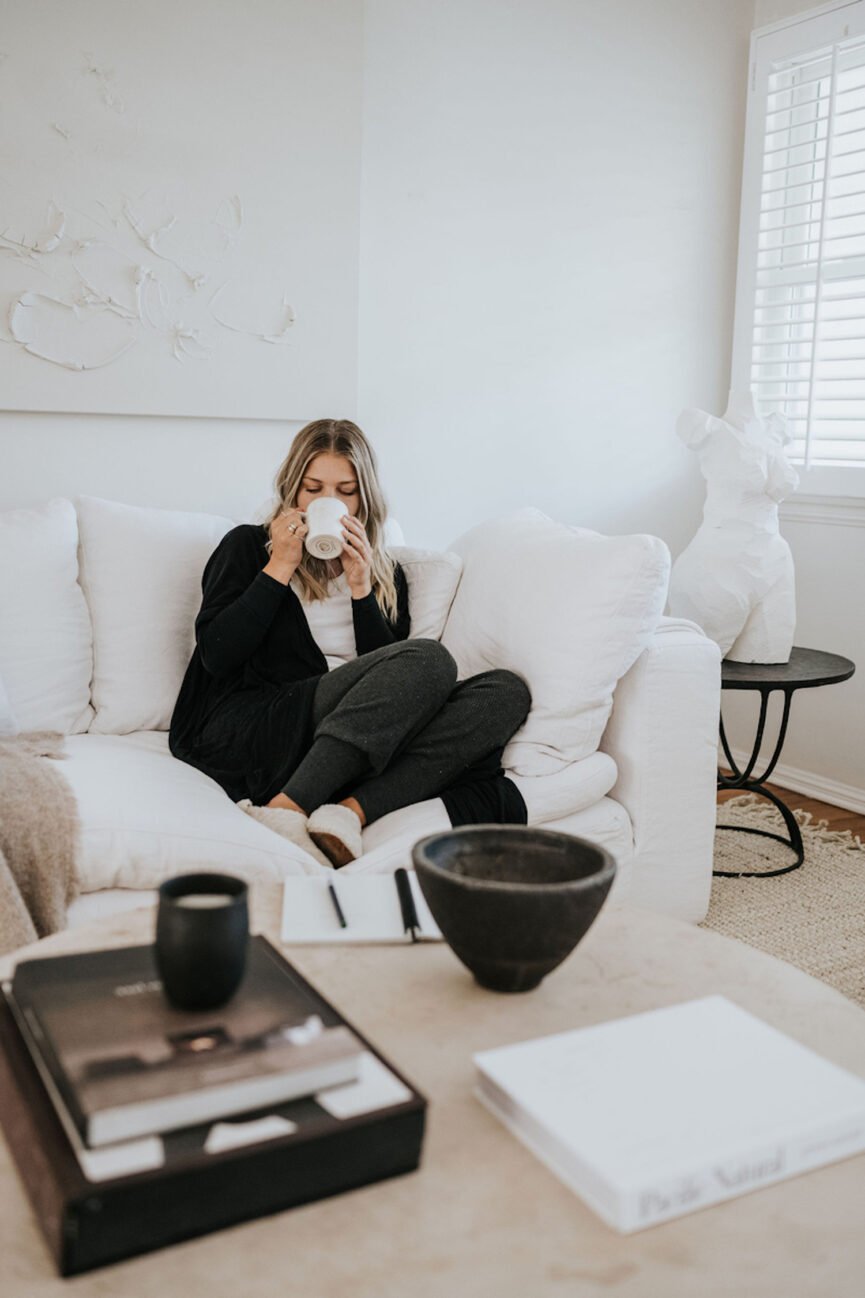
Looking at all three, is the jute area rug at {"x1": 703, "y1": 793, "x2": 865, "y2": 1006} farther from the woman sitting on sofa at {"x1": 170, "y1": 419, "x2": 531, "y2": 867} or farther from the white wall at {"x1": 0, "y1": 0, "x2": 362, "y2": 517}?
the white wall at {"x1": 0, "y1": 0, "x2": 362, "y2": 517}

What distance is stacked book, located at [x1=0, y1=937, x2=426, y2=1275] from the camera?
0.67 m

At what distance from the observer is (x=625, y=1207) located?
27.9 inches

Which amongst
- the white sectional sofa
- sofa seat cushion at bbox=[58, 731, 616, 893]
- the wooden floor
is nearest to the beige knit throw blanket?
sofa seat cushion at bbox=[58, 731, 616, 893]

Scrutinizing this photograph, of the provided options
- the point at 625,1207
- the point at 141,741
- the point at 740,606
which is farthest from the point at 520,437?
the point at 625,1207

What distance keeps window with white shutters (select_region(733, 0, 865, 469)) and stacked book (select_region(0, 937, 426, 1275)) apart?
9.38 feet

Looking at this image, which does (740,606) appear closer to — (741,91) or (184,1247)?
(741,91)

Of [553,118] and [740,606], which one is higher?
[553,118]

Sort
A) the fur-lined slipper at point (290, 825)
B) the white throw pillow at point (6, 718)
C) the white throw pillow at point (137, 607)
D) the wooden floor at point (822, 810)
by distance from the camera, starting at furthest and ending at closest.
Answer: the wooden floor at point (822, 810) → the white throw pillow at point (137, 607) → the white throw pillow at point (6, 718) → the fur-lined slipper at point (290, 825)

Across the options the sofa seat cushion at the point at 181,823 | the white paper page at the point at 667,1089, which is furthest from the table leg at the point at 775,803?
the white paper page at the point at 667,1089

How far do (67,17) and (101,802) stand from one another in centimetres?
170

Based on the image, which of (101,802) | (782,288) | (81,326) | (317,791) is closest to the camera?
(101,802)

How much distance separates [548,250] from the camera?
10.6ft

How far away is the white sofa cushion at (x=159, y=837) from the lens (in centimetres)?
178

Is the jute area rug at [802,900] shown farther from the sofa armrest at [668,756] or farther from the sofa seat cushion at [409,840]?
the sofa seat cushion at [409,840]
